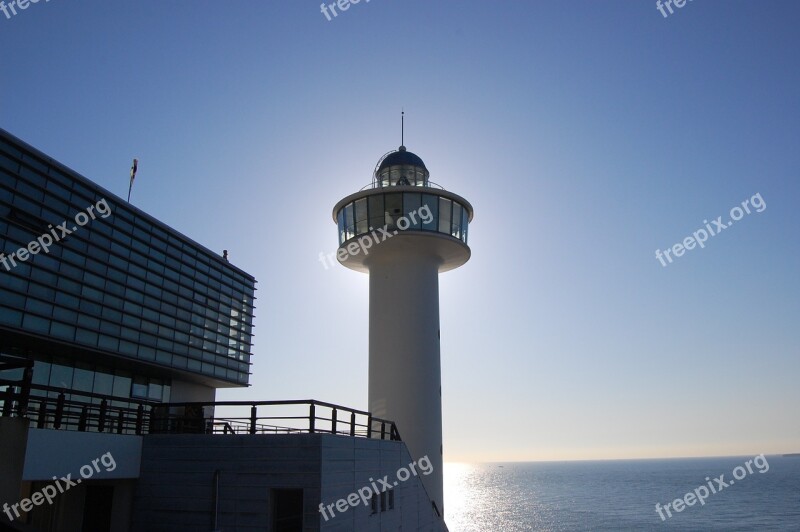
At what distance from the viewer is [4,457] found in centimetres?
1003

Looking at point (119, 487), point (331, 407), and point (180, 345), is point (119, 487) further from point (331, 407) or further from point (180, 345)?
point (180, 345)

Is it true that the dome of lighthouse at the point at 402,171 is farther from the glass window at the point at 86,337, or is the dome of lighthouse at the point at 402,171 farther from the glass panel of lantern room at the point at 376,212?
the glass window at the point at 86,337

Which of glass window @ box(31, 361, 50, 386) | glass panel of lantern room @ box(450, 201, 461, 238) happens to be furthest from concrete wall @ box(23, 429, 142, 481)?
glass panel of lantern room @ box(450, 201, 461, 238)

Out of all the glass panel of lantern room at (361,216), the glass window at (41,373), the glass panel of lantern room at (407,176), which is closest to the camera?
the glass window at (41,373)

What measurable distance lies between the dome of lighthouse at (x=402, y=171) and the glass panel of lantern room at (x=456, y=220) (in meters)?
2.07

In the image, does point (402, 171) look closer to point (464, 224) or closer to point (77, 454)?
point (464, 224)

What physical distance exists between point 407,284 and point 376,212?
3.39 metres

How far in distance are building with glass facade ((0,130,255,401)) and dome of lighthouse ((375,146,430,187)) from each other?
10.2 m

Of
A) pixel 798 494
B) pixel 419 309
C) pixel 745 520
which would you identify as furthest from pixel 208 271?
pixel 798 494

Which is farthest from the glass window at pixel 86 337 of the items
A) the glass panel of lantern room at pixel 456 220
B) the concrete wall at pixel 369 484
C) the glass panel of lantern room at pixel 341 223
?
the glass panel of lantern room at pixel 456 220

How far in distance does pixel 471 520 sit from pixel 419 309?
87.4 meters

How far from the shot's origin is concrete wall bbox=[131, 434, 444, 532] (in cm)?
1402

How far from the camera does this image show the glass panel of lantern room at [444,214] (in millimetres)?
26641

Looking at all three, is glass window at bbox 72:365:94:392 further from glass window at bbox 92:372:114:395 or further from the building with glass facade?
glass window at bbox 92:372:114:395
